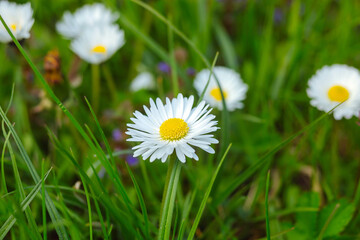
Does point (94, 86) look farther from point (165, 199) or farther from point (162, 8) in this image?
point (165, 199)

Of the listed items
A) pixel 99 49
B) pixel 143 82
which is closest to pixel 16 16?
pixel 99 49

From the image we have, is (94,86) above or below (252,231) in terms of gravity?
above

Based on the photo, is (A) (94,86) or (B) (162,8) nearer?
(A) (94,86)

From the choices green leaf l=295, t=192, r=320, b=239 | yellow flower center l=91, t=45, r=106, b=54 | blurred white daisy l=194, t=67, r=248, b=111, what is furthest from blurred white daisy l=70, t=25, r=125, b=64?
green leaf l=295, t=192, r=320, b=239

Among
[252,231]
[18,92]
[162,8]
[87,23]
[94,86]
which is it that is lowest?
[252,231]

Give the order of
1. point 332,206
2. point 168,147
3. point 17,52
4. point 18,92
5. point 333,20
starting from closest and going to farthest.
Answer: point 168,147 < point 332,206 < point 17,52 < point 18,92 < point 333,20

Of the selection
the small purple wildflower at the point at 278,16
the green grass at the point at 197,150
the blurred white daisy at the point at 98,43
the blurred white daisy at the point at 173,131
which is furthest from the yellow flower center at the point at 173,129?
the small purple wildflower at the point at 278,16

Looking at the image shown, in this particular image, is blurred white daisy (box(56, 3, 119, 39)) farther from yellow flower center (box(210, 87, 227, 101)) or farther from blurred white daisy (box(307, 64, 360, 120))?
blurred white daisy (box(307, 64, 360, 120))

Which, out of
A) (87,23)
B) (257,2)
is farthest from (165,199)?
(257,2)
